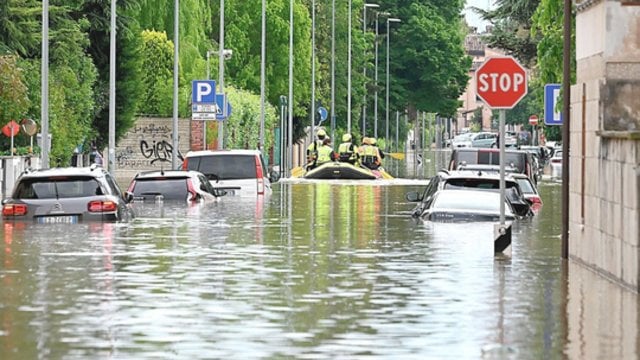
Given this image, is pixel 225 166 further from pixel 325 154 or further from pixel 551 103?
pixel 325 154

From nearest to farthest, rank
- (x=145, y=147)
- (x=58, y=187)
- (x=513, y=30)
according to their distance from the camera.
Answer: (x=58, y=187) → (x=513, y=30) → (x=145, y=147)

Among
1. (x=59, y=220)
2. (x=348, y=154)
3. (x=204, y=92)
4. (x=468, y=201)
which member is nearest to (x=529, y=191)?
(x=468, y=201)

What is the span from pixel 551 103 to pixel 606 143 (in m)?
12.7

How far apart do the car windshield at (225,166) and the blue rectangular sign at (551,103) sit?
1230 centimetres

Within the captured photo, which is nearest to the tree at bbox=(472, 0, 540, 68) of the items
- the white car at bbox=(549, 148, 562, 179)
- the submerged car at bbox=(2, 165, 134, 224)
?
the submerged car at bbox=(2, 165, 134, 224)

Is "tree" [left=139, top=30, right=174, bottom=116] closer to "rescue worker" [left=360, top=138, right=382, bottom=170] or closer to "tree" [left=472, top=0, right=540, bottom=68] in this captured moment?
"rescue worker" [left=360, top=138, right=382, bottom=170]

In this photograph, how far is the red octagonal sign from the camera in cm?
2658

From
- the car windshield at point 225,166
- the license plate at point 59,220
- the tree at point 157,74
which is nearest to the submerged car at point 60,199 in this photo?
the license plate at point 59,220

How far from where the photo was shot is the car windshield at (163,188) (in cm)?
4012

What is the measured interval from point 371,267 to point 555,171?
71148 millimetres

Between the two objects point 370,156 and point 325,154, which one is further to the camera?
point 370,156

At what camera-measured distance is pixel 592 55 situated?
23.3 meters

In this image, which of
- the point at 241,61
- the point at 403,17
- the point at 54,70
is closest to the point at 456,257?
the point at 54,70

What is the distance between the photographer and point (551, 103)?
3378cm
